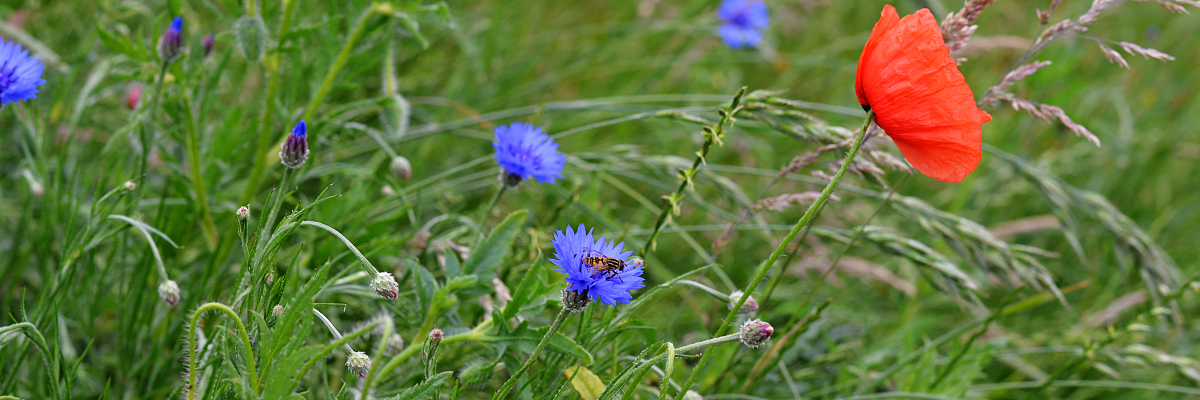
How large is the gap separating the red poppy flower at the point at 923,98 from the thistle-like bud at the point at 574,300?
17.5 inches

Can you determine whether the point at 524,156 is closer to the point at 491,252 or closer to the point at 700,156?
the point at 491,252

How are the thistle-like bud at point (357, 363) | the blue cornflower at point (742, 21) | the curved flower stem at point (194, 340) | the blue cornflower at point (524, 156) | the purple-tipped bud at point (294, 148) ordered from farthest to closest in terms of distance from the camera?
the blue cornflower at point (742, 21) → the blue cornflower at point (524, 156) → the purple-tipped bud at point (294, 148) → the thistle-like bud at point (357, 363) → the curved flower stem at point (194, 340)

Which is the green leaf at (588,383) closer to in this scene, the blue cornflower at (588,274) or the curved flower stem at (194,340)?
the blue cornflower at (588,274)

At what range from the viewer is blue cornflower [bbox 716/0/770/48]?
295 cm

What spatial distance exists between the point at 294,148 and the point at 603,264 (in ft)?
1.51

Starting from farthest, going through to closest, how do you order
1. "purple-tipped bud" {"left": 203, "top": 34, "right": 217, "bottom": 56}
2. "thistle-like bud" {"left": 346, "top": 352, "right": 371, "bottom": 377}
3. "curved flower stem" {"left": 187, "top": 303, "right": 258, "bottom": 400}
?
"purple-tipped bud" {"left": 203, "top": 34, "right": 217, "bottom": 56} → "thistle-like bud" {"left": 346, "top": 352, "right": 371, "bottom": 377} → "curved flower stem" {"left": 187, "top": 303, "right": 258, "bottom": 400}

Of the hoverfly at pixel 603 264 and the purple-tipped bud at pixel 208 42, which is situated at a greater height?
the purple-tipped bud at pixel 208 42

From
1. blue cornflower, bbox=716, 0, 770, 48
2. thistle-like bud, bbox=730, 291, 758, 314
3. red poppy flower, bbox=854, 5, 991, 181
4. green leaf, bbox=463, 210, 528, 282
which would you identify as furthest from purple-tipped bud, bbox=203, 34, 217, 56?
blue cornflower, bbox=716, 0, 770, 48

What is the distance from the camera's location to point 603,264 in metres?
0.87

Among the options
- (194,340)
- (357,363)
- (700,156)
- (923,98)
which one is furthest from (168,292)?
(923,98)

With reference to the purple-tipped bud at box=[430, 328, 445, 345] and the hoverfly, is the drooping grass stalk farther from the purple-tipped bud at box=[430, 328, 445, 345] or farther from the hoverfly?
the purple-tipped bud at box=[430, 328, 445, 345]

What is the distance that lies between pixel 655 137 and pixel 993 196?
1.28 metres

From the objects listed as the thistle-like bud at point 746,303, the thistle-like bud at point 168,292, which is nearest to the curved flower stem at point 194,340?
the thistle-like bud at point 168,292

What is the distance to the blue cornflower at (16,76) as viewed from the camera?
1.06 metres
